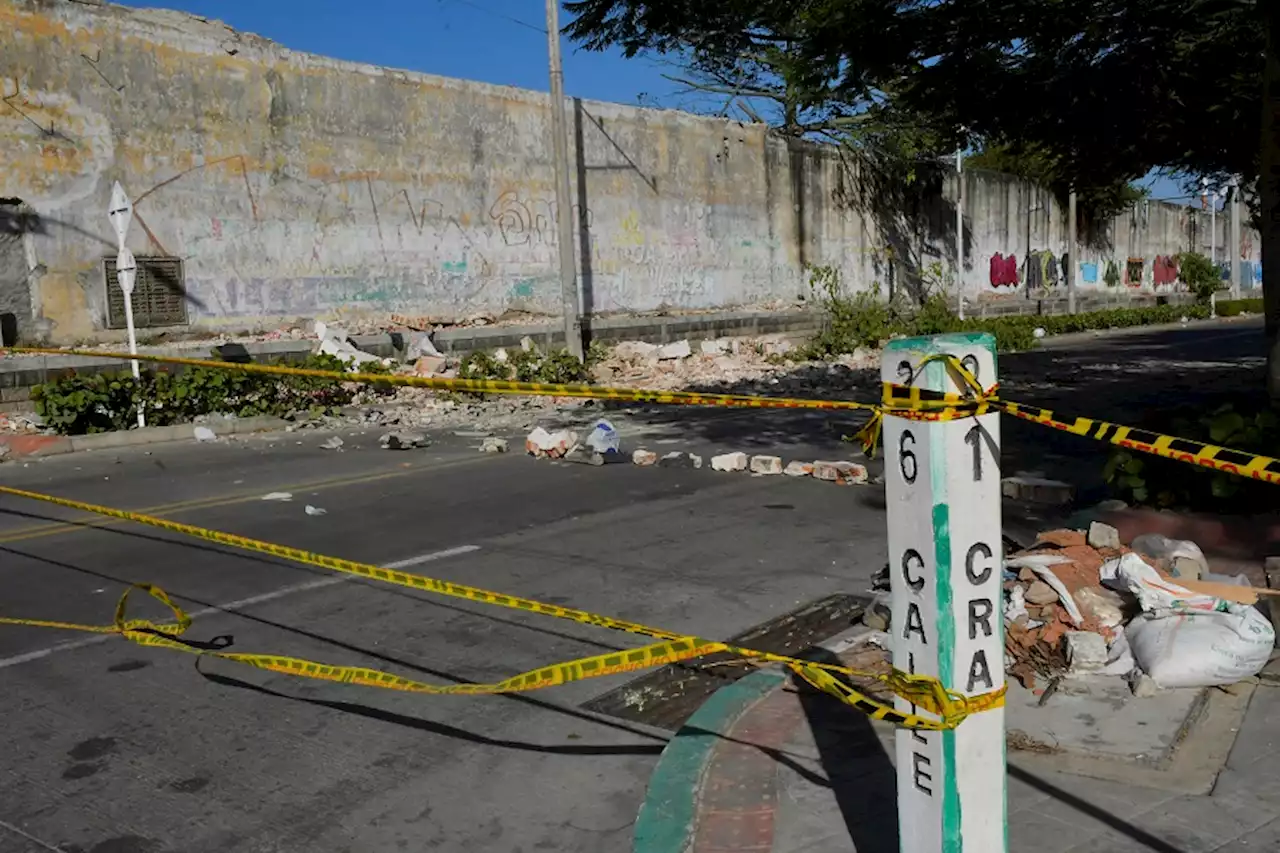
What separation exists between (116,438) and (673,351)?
12.2m

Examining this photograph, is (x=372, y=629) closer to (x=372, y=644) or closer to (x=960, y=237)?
(x=372, y=644)

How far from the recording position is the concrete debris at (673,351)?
77.5 feet

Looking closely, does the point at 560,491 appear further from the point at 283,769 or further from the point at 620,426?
the point at 283,769

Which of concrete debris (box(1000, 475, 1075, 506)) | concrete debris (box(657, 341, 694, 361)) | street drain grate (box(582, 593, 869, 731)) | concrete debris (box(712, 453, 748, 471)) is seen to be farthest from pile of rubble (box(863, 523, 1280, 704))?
concrete debris (box(657, 341, 694, 361))

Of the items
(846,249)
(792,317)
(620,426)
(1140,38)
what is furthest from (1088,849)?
(846,249)

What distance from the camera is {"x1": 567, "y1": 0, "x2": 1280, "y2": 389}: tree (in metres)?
9.49

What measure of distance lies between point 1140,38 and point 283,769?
962 centimetres

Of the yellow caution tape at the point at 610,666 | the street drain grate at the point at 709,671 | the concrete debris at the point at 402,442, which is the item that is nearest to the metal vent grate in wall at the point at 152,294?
the concrete debris at the point at 402,442

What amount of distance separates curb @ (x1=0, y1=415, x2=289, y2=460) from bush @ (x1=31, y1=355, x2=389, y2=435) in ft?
1.05

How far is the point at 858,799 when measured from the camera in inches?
152

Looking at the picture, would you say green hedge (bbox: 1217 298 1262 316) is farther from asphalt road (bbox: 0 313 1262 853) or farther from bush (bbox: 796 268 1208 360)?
asphalt road (bbox: 0 313 1262 853)

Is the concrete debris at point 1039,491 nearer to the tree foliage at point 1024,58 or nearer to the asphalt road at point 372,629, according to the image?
the asphalt road at point 372,629

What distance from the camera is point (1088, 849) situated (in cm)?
342

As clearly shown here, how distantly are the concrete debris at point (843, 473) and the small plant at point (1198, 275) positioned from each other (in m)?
44.4
